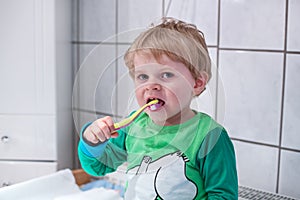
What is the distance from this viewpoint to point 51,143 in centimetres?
146

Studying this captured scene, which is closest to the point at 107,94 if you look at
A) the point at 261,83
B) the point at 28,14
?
the point at 261,83

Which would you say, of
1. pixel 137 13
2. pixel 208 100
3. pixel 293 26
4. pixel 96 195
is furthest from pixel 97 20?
pixel 208 100

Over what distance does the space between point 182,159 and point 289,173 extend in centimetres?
37

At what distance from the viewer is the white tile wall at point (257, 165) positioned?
1.15m

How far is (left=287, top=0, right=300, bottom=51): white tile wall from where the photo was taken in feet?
3.45

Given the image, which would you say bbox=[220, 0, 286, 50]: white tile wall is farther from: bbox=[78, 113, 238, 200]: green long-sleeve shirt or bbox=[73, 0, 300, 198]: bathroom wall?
bbox=[78, 113, 238, 200]: green long-sleeve shirt

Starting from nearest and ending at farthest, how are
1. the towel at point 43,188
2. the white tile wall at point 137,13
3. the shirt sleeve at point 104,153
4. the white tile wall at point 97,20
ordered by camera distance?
the shirt sleeve at point 104,153 < the towel at point 43,188 < the white tile wall at point 137,13 < the white tile wall at point 97,20

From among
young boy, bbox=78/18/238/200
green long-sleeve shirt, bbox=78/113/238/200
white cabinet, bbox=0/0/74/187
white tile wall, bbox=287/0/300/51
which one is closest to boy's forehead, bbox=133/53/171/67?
young boy, bbox=78/18/238/200

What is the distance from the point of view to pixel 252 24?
1.13 m

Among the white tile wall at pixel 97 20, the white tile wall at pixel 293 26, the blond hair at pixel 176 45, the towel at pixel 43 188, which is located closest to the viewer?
the blond hair at pixel 176 45

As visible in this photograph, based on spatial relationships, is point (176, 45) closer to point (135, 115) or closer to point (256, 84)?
point (135, 115)

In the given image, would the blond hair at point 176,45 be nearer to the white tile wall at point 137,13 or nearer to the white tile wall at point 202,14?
the white tile wall at point 202,14

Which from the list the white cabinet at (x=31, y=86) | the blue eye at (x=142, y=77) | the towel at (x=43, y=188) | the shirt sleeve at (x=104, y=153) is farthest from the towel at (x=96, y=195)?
the blue eye at (x=142, y=77)

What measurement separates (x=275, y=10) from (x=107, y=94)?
0.43m
